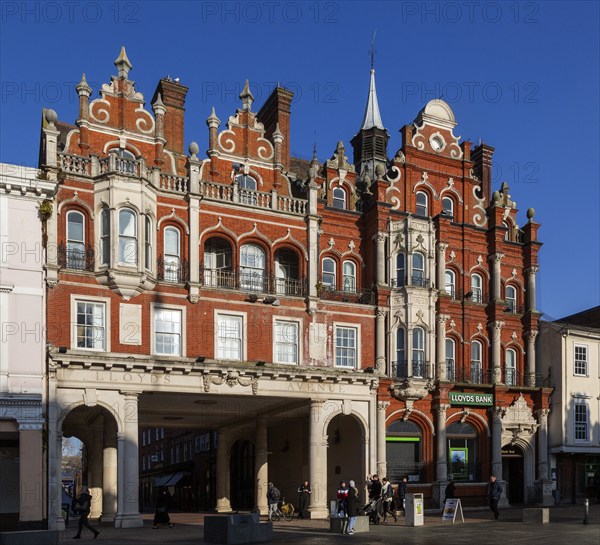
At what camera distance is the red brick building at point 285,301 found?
115 ft

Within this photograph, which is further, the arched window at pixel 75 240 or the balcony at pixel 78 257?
the arched window at pixel 75 240

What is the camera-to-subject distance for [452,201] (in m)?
47.6

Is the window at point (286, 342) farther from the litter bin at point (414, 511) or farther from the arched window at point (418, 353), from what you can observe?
the litter bin at point (414, 511)

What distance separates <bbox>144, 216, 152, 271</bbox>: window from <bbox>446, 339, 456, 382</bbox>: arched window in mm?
18127

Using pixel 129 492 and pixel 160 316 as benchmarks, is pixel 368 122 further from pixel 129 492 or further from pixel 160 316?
pixel 129 492

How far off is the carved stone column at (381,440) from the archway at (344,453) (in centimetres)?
95

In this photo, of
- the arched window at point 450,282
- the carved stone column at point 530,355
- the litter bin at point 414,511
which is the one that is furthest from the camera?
the carved stone column at point 530,355

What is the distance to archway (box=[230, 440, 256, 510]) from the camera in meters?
50.2

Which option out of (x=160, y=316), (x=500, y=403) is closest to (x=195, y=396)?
(x=160, y=316)

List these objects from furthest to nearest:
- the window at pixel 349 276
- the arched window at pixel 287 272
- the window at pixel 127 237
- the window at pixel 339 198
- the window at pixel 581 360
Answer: the window at pixel 581 360
the window at pixel 339 198
the window at pixel 349 276
the arched window at pixel 287 272
the window at pixel 127 237

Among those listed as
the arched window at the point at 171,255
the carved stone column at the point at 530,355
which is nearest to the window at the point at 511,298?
the carved stone column at the point at 530,355

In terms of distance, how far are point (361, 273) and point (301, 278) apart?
5025 millimetres

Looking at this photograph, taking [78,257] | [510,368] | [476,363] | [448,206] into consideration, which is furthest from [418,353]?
[78,257]

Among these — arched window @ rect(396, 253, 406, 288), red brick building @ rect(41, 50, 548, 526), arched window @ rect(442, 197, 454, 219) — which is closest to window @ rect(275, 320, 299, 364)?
red brick building @ rect(41, 50, 548, 526)
